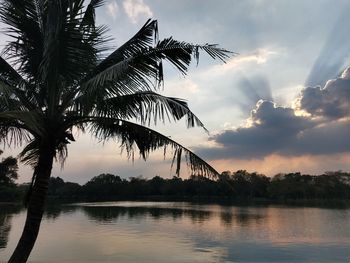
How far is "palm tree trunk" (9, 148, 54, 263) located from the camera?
8516 millimetres

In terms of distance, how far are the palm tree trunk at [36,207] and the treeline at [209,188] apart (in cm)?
12846

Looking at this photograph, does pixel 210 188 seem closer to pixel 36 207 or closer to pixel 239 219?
pixel 239 219

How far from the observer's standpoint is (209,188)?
14138 centimetres

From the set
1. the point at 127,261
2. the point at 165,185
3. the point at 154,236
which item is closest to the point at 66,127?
the point at 127,261

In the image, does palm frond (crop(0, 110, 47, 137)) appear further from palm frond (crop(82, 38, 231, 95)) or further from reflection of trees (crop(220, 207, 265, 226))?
reflection of trees (crop(220, 207, 265, 226))

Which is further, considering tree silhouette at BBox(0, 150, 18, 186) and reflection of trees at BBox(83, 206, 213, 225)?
tree silhouette at BBox(0, 150, 18, 186)

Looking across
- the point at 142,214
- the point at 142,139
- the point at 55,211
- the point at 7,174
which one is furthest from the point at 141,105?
the point at 7,174

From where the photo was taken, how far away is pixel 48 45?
27.3ft

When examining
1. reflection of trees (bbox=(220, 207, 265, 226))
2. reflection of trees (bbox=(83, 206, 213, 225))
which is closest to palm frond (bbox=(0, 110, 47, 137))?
reflection of trees (bbox=(220, 207, 265, 226))

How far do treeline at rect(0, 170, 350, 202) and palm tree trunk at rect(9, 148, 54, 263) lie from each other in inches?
5058

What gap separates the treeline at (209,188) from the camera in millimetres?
139000

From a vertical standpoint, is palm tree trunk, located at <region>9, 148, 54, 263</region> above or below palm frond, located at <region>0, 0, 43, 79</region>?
below

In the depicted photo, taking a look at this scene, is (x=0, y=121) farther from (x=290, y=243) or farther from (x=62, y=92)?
(x=290, y=243)

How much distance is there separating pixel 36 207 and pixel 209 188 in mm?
134458
